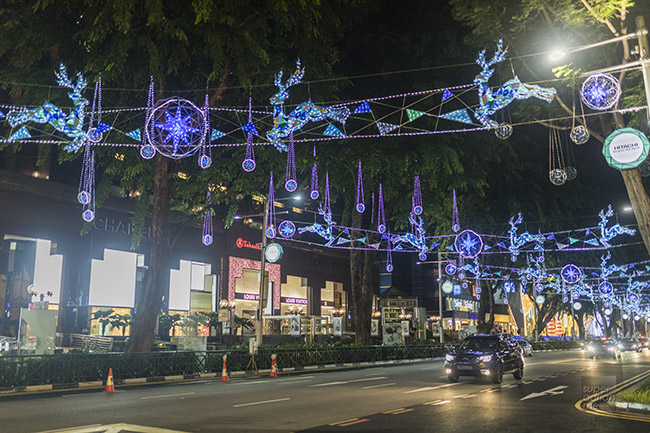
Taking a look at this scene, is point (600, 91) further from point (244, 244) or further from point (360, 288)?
point (244, 244)

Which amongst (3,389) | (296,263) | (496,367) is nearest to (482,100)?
A: (496,367)

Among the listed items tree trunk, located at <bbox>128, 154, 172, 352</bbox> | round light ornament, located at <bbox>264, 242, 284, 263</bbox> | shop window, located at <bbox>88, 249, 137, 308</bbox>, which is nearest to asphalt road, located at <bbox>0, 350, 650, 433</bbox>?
tree trunk, located at <bbox>128, 154, 172, 352</bbox>

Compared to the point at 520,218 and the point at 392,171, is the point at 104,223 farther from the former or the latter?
the point at 520,218

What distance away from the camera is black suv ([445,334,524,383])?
60.1 feet

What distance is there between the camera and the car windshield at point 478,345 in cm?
1947

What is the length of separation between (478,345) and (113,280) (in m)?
26.1

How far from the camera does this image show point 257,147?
77.0ft

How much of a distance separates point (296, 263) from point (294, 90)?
33678mm

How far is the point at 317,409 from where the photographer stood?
471 inches

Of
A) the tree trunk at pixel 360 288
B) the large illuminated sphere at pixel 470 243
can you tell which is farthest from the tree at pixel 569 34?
the tree trunk at pixel 360 288

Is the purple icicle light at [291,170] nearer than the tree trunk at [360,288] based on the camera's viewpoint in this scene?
Yes

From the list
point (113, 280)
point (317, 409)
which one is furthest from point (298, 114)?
point (113, 280)

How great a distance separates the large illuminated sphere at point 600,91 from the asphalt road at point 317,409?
732 centimetres

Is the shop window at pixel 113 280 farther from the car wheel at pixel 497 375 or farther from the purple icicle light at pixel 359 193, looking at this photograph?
the car wheel at pixel 497 375
